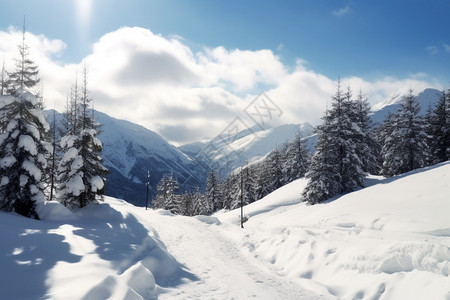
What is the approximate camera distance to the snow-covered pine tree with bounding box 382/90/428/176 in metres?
33.5

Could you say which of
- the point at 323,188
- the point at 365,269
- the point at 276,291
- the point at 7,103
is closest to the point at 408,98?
the point at 323,188

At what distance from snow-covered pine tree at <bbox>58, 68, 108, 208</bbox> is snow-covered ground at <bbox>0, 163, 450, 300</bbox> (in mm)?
3192

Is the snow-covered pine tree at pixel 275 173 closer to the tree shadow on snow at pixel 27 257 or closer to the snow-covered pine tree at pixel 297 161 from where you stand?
the snow-covered pine tree at pixel 297 161

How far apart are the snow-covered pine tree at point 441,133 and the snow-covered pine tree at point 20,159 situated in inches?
1710

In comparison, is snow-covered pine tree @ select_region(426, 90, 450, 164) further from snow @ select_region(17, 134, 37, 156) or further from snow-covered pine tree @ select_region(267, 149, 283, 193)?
snow @ select_region(17, 134, 37, 156)

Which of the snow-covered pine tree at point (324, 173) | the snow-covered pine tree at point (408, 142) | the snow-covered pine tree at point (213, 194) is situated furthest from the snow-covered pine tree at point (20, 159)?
the snow-covered pine tree at point (213, 194)

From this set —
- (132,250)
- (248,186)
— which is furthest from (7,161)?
(248,186)

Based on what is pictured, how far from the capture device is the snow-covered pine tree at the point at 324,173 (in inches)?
1110

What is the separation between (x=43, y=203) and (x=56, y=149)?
498 inches

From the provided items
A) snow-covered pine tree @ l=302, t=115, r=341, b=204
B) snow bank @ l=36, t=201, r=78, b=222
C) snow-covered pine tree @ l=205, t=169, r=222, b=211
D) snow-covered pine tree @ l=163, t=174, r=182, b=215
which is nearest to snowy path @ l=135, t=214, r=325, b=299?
snow bank @ l=36, t=201, r=78, b=222

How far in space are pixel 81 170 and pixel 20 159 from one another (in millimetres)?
4729

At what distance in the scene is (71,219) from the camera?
1745 centimetres

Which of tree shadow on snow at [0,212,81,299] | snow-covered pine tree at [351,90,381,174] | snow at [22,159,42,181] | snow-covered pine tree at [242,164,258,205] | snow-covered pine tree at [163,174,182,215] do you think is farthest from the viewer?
snow-covered pine tree at [242,164,258,205]

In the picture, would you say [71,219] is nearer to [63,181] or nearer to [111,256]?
[63,181]
